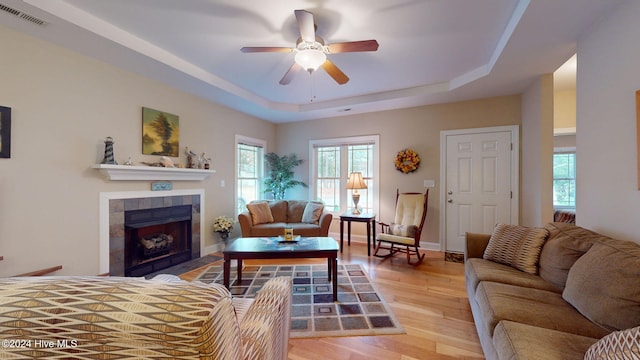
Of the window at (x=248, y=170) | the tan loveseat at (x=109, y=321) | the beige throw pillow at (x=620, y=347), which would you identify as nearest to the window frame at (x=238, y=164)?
the window at (x=248, y=170)

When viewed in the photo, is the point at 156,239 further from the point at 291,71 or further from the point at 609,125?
the point at 609,125

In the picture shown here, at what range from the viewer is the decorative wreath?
450 cm

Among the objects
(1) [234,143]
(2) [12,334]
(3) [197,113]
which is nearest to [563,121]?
(1) [234,143]

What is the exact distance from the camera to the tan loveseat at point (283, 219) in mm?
4102

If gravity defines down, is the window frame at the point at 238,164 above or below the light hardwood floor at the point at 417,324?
above

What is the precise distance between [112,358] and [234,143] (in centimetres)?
436

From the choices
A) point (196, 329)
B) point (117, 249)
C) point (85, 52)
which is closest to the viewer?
point (196, 329)

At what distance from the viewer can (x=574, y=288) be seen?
1527 mm

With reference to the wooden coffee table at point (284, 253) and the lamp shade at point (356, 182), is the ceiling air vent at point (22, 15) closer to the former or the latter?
the wooden coffee table at point (284, 253)

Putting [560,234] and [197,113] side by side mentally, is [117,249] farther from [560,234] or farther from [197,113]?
[560,234]

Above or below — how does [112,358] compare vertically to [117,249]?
above

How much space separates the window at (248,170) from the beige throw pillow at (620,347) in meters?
4.62

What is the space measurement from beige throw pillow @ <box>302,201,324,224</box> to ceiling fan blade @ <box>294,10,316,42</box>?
2793 millimetres

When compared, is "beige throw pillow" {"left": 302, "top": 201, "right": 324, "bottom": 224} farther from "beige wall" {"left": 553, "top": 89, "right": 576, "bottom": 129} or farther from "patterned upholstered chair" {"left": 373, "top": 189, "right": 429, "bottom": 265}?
"beige wall" {"left": 553, "top": 89, "right": 576, "bottom": 129}
